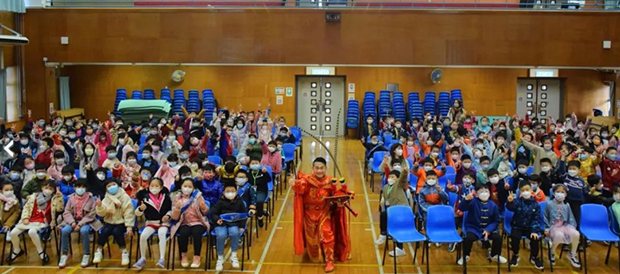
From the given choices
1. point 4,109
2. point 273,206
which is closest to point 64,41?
point 4,109

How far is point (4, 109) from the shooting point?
2066cm

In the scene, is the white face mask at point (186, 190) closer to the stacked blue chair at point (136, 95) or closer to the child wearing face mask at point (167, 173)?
the child wearing face mask at point (167, 173)

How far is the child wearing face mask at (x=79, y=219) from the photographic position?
377 inches

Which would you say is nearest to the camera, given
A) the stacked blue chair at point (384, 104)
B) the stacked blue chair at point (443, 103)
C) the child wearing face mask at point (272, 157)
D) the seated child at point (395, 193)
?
the seated child at point (395, 193)

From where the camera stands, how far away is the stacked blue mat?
23453 millimetres

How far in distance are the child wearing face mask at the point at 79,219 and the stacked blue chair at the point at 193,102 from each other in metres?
13.7

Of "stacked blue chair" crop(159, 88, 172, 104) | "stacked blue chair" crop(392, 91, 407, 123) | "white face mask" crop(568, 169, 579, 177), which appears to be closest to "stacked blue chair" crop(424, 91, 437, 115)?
"stacked blue chair" crop(392, 91, 407, 123)

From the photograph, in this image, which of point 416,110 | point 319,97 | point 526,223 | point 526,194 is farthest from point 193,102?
point 526,223

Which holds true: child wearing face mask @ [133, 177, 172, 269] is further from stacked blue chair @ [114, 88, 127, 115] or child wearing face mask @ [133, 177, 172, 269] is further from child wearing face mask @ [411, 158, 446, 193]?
stacked blue chair @ [114, 88, 127, 115]

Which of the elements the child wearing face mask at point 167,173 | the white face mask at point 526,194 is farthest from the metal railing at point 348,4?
the white face mask at point 526,194

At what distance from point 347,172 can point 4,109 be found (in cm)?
1230

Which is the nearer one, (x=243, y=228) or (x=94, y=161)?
(x=243, y=228)

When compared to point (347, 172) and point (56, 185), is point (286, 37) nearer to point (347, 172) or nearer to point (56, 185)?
point (347, 172)

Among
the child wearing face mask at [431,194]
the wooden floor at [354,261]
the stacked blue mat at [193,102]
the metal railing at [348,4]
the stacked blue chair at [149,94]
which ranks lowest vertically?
the wooden floor at [354,261]
